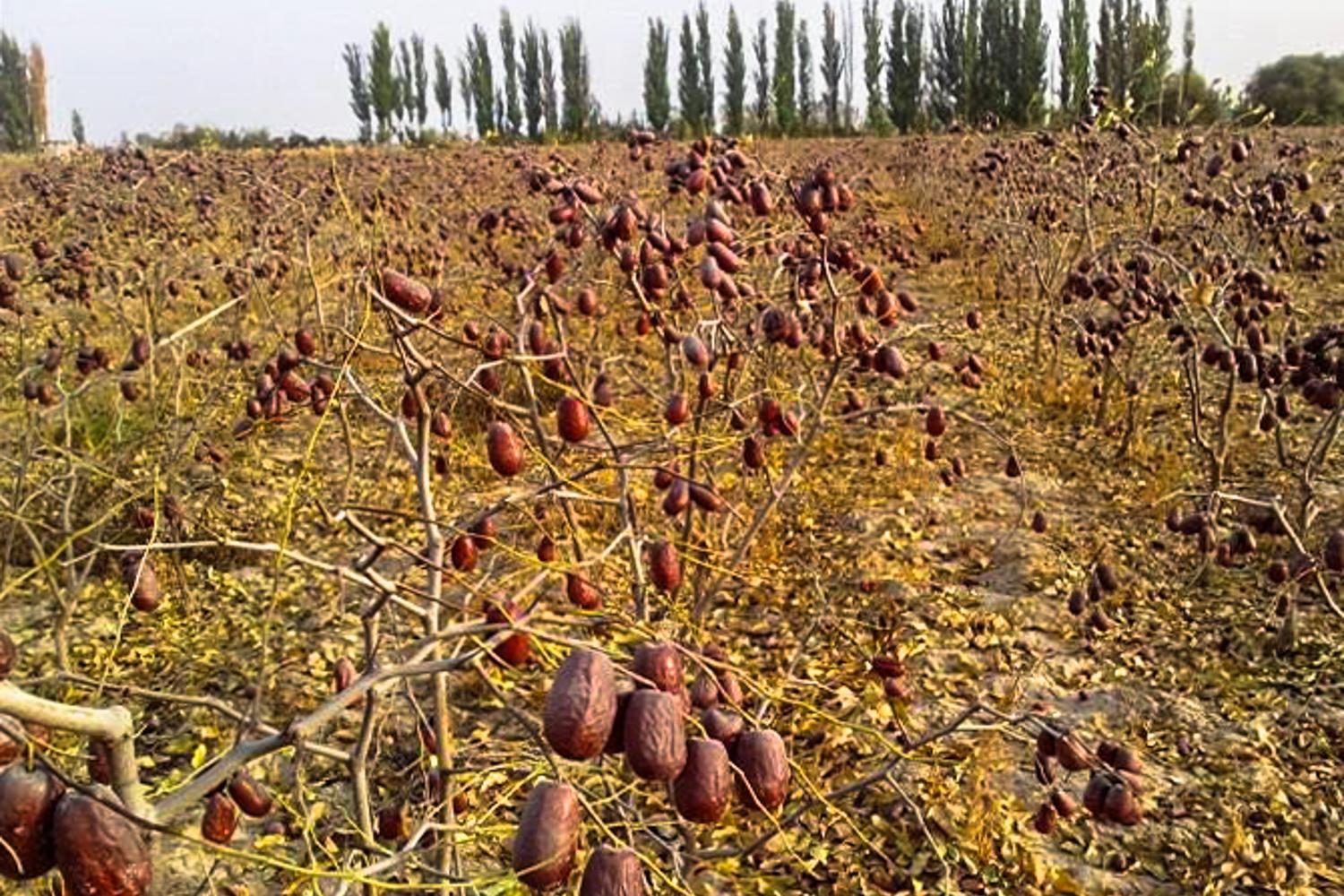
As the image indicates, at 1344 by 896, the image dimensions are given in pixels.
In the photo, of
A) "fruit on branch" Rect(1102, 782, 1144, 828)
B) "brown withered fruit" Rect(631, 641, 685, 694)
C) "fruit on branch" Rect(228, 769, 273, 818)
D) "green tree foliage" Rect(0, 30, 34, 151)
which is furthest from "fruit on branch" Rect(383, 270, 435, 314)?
"green tree foliage" Rect(0, 30, 34, 151)

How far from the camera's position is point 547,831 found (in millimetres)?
1019

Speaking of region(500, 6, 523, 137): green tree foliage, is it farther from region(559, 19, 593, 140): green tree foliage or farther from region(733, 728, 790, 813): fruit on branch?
region(733, 728, 790, 813): fruit on branch

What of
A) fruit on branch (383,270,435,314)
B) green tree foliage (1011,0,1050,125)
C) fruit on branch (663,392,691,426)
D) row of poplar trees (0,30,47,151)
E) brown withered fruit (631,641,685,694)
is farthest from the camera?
row of poplar trees (0,30,47,151)

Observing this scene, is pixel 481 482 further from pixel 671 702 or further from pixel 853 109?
pixel 853 109

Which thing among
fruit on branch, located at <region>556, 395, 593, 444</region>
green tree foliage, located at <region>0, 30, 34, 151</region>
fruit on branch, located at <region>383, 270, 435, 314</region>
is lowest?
fruit on branch, located at <region>556, 395, 593, 444</region>

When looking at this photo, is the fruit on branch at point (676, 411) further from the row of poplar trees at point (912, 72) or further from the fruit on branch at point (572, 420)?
the row of poplar trees at point (912, 72)

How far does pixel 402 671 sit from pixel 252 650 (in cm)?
320

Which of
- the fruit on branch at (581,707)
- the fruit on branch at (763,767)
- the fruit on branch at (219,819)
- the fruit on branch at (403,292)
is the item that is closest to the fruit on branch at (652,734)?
the fruit on branch at (581,707)

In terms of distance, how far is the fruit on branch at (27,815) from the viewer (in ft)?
2.77

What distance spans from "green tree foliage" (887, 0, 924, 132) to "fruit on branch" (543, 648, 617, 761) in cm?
4422

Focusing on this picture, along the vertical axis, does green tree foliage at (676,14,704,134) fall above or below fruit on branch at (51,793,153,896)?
above

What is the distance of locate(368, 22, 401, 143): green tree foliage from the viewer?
164ft

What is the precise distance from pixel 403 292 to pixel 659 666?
3.18 ft

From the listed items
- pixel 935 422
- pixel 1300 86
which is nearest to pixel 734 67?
pixel 1300 86
